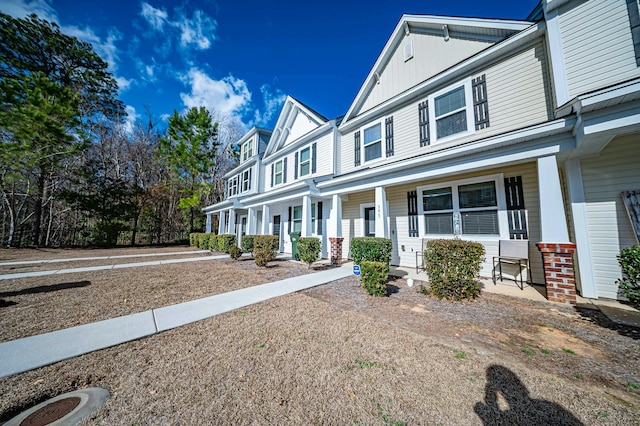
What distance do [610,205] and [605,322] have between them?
2.54 m

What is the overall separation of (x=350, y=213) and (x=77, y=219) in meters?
23.2

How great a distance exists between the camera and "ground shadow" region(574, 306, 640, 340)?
3.05m

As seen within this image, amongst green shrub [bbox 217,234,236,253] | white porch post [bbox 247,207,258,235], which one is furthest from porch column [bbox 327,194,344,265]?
white porch post [bbox 247,207,258,235]

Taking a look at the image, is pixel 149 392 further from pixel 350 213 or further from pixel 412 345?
pixel 350 213

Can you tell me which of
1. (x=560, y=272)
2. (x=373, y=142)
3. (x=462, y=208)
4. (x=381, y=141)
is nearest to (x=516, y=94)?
(x=462, y=208)

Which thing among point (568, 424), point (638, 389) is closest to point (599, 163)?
point (638, 389)

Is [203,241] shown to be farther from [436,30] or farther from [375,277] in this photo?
[436,30]

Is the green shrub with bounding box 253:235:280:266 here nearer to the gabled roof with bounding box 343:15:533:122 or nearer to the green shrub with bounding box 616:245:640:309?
the gabled roof with bounding box 343:15:533:122

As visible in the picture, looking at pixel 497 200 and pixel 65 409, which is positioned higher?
pixel 497 200

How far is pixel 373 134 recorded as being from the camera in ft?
28.9

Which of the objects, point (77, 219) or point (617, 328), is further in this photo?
point (77, 219)

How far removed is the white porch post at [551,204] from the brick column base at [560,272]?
0.15 m

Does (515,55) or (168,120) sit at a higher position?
(168,120)

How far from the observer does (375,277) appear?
471cm
